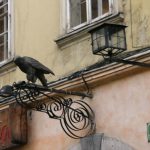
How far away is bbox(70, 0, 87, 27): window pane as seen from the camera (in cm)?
957

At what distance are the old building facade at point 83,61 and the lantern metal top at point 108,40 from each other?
52cm

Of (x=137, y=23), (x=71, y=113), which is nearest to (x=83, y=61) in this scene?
(x=71, y=113)

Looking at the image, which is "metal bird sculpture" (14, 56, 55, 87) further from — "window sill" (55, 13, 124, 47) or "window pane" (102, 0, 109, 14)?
"window pane" (102, 0, 109, 14)

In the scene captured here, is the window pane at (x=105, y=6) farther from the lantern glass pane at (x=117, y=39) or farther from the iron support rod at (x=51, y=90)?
the lantern glass pane at (x=117, y=39)

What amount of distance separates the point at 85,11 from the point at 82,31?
0.48 metres

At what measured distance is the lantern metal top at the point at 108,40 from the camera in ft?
23.7

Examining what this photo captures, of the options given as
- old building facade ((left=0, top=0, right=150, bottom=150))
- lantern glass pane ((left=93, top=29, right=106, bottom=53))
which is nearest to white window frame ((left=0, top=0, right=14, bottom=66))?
old building facade ((left=0, top=0, right=150, bottom=150))

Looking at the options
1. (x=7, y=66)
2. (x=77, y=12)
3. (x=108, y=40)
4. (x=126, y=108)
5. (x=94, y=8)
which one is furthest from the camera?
(x=7, y=66)

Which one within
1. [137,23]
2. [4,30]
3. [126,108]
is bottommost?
[126,108]

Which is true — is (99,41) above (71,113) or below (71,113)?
above

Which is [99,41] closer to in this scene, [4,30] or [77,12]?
[77,12]

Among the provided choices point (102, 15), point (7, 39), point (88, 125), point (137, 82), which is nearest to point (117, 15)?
point (102, 15)

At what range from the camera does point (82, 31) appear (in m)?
9.16

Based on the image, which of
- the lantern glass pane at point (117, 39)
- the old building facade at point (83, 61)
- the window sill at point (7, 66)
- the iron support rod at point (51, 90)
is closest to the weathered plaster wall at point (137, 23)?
the old building facade at point (83, 61)
